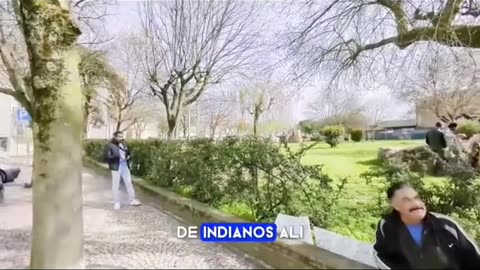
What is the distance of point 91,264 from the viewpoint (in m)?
3.65

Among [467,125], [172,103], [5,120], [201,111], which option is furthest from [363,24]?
[5,120]

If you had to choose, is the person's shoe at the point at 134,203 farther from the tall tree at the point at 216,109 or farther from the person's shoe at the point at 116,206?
the tall tree at the point at 216,109

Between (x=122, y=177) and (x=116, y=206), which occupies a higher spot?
(x=122, y=177)

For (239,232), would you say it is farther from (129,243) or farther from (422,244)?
(422,244)

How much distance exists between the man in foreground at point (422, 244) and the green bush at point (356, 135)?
17563 millimetres

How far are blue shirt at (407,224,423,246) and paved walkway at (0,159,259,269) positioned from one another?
4.69ft

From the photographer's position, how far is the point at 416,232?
289 centimetres

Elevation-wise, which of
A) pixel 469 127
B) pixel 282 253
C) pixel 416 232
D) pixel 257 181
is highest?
pixel 469 127

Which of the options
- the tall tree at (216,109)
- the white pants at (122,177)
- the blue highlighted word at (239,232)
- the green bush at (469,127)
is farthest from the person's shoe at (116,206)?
the tall tree at (216,109)

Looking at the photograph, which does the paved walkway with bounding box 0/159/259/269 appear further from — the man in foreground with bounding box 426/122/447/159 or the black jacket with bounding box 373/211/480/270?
the man in foreground with bounding box 426/122/447/159

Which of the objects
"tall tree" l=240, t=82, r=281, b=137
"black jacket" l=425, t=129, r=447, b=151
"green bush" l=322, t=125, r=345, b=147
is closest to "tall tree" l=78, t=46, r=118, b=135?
"tall tree" l=240, t=82, r=281, b=137

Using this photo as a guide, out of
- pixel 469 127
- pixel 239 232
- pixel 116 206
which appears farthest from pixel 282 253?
pixel 469 127

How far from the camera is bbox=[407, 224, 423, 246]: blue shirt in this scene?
113 inches

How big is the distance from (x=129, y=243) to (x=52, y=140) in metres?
1.86
